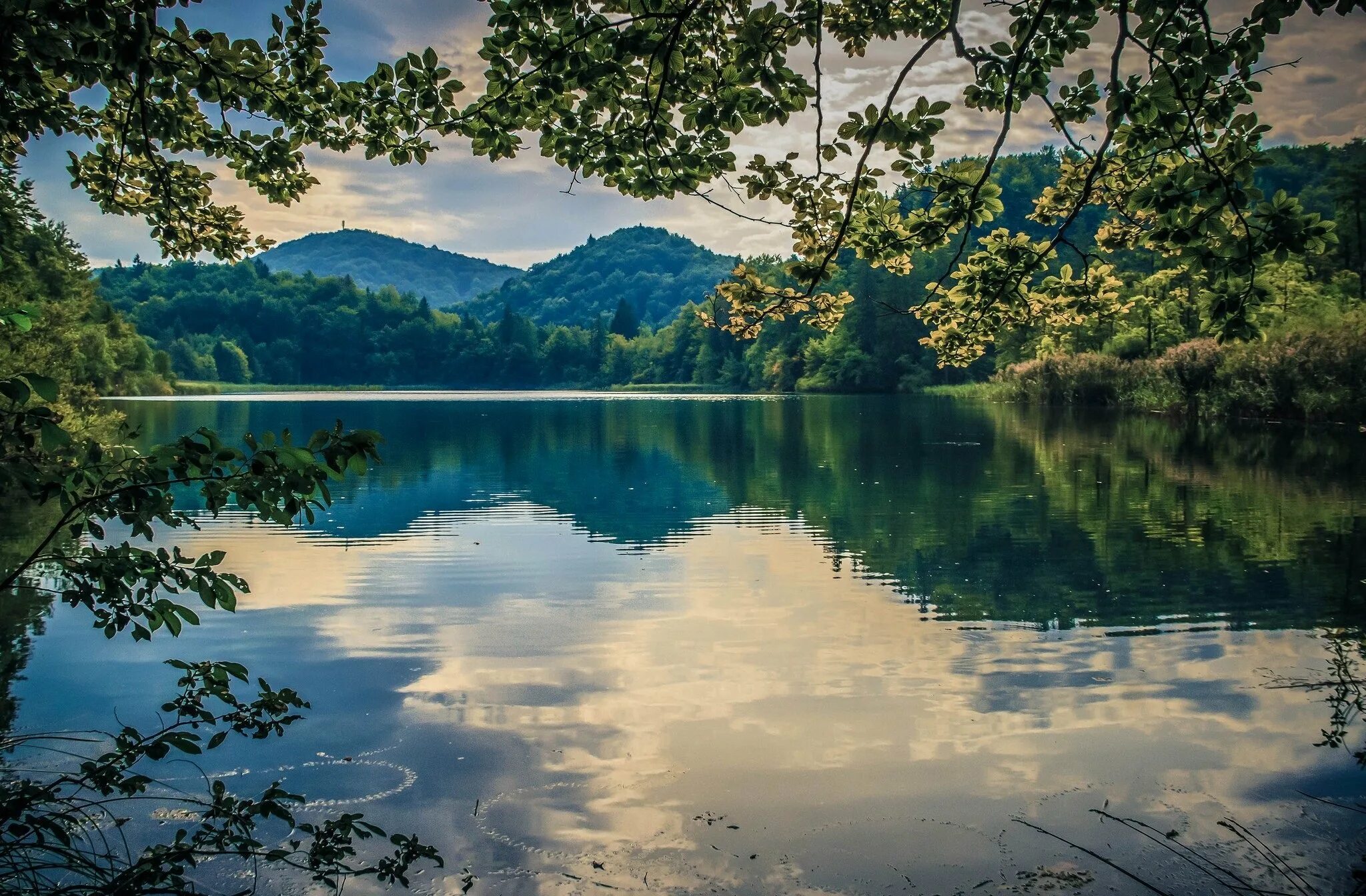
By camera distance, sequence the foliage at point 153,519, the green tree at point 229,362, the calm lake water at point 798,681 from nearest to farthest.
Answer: the foliage at point 153,519 → the calm lake water at point 798,681 → the green tree at point 229,362

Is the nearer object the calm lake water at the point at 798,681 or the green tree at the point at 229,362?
the calm lake water at the point at 798,681

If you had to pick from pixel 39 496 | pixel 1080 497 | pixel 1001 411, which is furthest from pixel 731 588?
pixel 1001 411

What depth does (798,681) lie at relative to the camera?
9078 mm

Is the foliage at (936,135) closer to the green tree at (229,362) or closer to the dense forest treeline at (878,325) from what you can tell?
the dense forest treeline at (878,325)

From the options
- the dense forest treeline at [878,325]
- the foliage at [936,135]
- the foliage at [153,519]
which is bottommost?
the foliage at [153,519]

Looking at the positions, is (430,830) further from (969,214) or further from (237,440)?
(237,440)

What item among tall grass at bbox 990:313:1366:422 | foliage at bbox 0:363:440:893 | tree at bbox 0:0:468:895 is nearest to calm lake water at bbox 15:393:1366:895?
tree at bbox 0:0:468:895

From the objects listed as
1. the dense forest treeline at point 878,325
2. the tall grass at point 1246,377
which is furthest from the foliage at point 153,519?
the tall grass at point 1246,377

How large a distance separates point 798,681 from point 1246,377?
4205 cm

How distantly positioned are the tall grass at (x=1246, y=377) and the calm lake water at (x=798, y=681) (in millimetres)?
18976

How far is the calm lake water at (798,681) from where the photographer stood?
5.96m

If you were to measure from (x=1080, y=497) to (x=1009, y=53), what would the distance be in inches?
719

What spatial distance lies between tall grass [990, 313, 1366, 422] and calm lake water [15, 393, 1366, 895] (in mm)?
18976

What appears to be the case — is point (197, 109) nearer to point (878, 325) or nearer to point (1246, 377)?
point (1246, 377)
